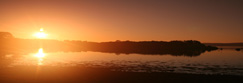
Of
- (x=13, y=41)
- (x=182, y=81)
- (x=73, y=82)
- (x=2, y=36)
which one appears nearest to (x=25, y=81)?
(x=73, y=82)

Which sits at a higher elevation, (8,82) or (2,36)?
(2,36)

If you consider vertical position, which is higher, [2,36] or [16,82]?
→ [2,36]

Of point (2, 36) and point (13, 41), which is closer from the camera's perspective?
point (2, 36)

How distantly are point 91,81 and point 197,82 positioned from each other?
39.3ft

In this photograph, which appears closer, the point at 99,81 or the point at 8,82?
the point at 8,82

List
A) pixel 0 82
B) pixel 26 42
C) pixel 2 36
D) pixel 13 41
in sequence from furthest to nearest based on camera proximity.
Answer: pixel 26 42
pixel 13 41
pixel 2 36
pixel 0 82

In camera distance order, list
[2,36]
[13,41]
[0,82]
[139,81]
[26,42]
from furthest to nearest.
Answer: [26,42] → [13,41] → [2,36] → [139,81] → [0,82]

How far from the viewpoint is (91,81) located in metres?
23.6

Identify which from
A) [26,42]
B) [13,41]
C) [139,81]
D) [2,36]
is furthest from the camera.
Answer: [26,42]

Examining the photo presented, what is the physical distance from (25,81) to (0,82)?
2.41m

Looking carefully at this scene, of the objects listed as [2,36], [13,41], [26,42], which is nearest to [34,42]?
[26,42]

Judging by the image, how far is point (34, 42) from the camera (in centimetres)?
18962

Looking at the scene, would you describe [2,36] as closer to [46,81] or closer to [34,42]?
[34,42]

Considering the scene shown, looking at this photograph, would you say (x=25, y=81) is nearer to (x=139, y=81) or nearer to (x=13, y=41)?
(x=139, y=81)
